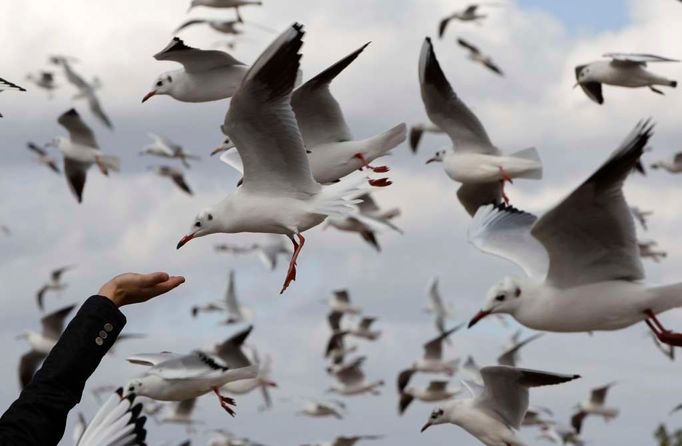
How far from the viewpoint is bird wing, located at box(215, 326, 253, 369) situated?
14.6 metres

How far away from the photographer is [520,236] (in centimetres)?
901

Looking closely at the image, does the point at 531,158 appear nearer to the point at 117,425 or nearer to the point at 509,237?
the point at 509,237

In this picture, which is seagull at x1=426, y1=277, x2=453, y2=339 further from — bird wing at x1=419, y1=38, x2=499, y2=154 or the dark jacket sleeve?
the dark jacket sleeve

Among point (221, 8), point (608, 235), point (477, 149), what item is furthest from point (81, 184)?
point (608, 235)

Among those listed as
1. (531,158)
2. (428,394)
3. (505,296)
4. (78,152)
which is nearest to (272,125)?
(505,296)

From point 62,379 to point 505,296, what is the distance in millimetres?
5439

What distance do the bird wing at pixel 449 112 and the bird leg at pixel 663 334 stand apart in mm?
3731

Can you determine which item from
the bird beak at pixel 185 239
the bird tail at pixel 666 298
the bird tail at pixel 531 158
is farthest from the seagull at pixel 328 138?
the bird tail at pixel 666 298

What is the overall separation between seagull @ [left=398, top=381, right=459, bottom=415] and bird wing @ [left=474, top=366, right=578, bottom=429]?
12.4 metres

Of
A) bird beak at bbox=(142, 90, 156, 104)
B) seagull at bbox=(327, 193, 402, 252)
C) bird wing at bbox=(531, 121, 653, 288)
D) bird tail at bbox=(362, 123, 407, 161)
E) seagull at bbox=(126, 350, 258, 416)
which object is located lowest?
seagull at bbox=(126, 350, 258, 416)

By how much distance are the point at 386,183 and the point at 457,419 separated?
380 centimetres

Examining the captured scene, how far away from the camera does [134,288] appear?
2.28m

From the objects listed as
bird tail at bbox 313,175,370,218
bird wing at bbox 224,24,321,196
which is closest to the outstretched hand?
bird wing at bbox 224,24,321,196

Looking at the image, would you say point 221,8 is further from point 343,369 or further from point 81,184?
point 343,369
